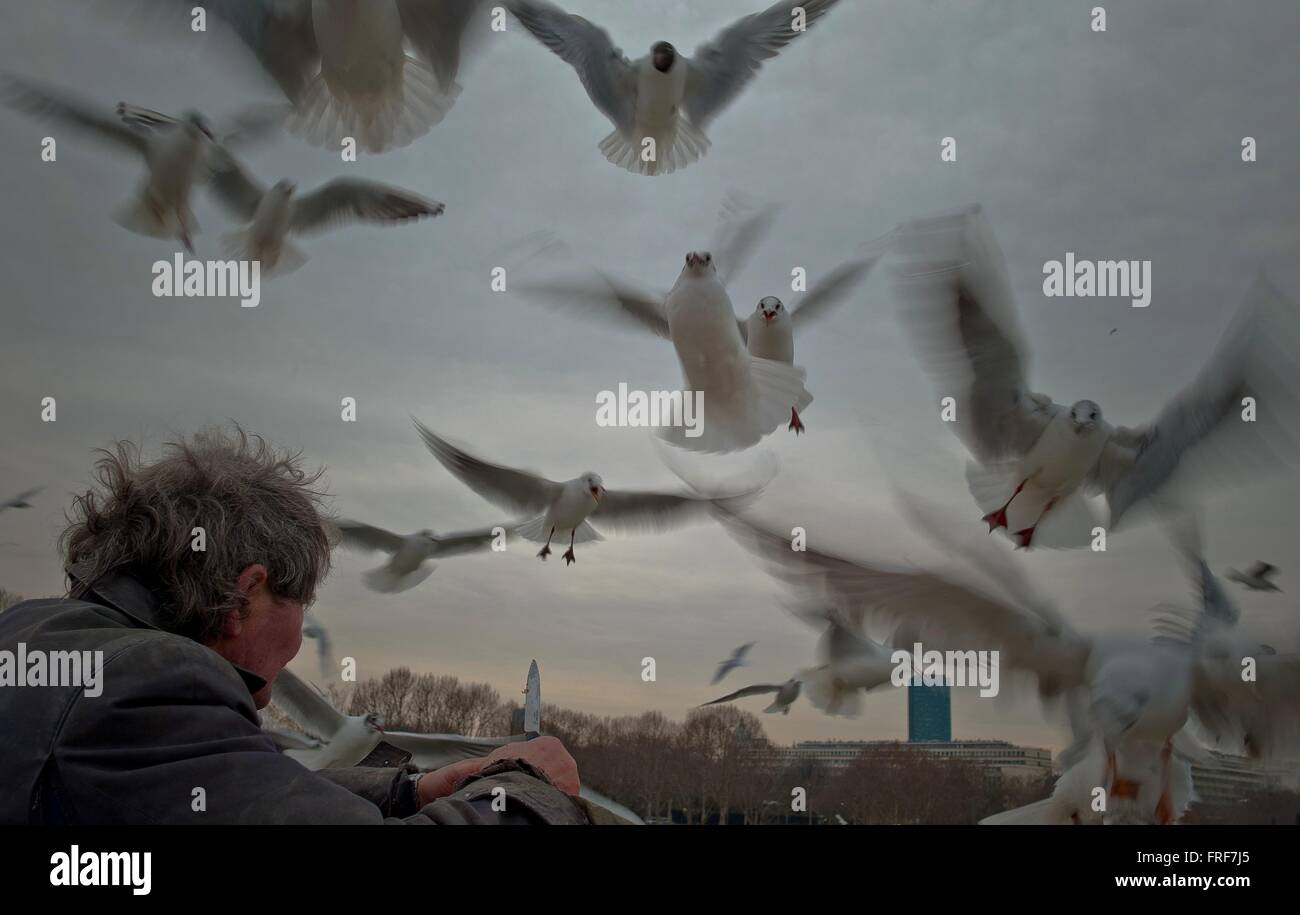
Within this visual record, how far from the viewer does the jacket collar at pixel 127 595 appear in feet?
2.38

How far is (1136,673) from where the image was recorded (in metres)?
2.64

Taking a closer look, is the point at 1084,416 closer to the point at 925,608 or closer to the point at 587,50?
the point at 925,608

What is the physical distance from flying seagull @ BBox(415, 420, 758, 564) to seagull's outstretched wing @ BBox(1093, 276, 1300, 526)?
134cm

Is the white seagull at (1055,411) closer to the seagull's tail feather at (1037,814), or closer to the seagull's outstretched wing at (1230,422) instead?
the seagull's outstretched wing at (1230,422)

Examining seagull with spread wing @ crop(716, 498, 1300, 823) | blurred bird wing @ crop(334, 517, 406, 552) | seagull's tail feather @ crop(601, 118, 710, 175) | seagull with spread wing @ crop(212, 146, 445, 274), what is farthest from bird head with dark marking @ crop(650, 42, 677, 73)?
blurred bird wing @ crop(334, 517, 406, 552)

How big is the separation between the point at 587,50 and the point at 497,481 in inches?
55.1

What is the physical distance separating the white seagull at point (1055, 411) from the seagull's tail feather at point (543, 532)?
1317 mm

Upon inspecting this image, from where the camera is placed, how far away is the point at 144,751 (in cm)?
60

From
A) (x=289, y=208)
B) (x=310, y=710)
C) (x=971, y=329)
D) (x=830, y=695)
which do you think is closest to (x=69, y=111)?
(x=289, y=208)

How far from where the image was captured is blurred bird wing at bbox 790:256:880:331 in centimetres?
365

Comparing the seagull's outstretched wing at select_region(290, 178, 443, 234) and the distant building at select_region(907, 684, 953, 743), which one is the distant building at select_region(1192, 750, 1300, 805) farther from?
the seagull's outstretched wing at select_region(290, 178, 443, 234)
